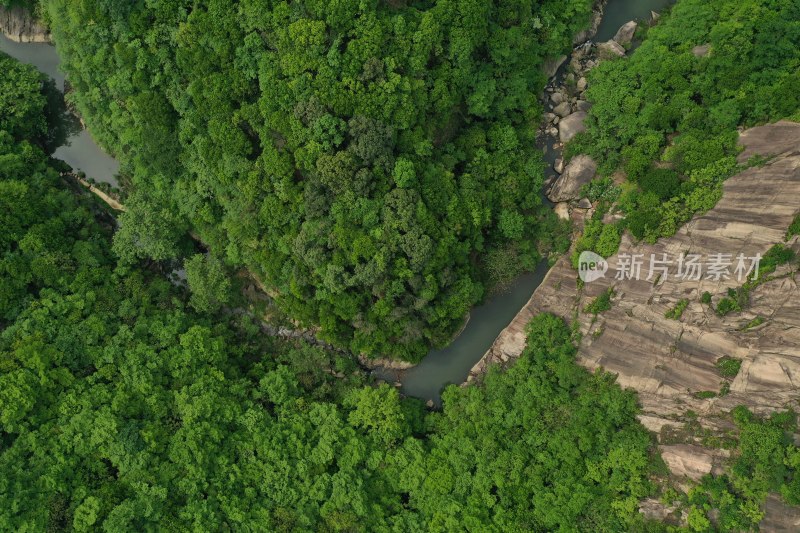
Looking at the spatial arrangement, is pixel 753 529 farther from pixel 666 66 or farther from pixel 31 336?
pixel 31 336

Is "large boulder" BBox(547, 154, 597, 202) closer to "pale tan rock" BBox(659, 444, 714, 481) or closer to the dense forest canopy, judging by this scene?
the dense forest canopy

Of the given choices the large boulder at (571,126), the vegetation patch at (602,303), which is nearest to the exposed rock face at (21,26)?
the large boulder at (571,126)

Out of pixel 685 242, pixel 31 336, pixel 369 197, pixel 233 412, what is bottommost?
pixel 233 412

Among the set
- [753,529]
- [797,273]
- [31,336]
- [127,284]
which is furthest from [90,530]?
[797,273]

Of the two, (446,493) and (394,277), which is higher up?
(394,277)

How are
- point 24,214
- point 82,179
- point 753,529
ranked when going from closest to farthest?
point 753,529, point 24,214, point 82,179

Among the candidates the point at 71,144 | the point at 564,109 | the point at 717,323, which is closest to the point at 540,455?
the point at 717,323

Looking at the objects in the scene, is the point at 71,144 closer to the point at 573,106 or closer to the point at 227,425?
the point at 227,425
